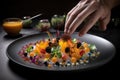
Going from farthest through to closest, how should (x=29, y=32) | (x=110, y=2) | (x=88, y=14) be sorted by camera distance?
(x=29, y=32) < (x=110, y=2) < (x=88, y=14)

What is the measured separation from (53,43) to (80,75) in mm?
293

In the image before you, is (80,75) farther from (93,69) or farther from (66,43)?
(66,43)

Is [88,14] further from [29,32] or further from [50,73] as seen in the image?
[29,32]

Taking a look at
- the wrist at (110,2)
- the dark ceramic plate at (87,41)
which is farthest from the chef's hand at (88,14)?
the dark ceramic plate at (87,41)

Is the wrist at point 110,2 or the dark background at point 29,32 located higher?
the wrist at point 110,2

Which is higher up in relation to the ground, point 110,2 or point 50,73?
point 110,2

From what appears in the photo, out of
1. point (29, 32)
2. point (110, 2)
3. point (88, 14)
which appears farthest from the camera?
point (29, 32)

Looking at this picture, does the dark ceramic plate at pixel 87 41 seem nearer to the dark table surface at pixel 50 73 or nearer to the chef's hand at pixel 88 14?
the dark table surface at pixel 50 73

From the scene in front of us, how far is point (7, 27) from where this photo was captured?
5.85ft

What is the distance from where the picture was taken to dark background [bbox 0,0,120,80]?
118 cm

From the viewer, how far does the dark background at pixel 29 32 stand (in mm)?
1179

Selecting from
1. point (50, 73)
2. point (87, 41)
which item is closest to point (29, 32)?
point (87, 41)

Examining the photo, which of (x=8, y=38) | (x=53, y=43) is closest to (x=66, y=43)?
(x=53, y=43)

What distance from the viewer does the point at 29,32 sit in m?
1.89
